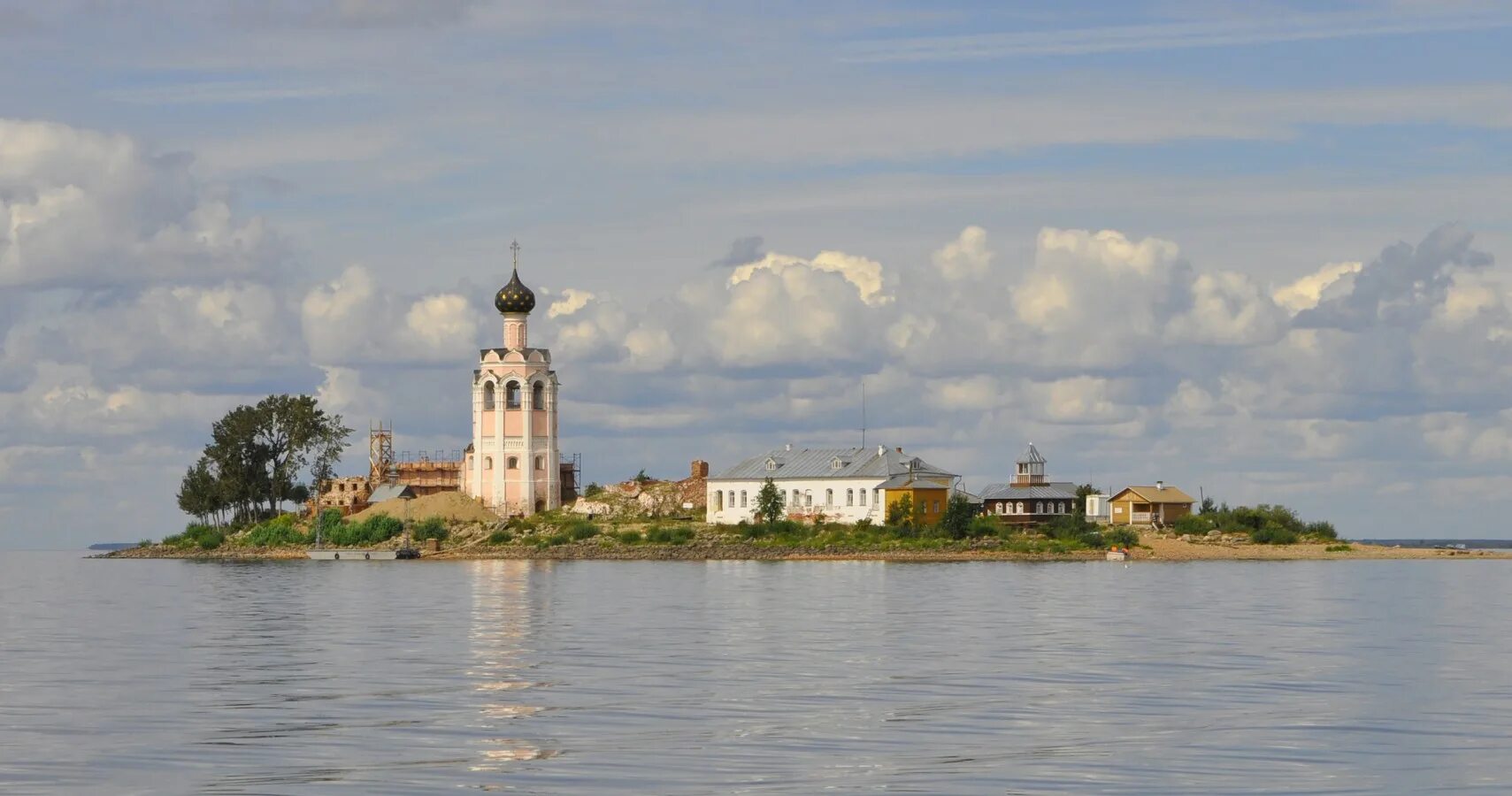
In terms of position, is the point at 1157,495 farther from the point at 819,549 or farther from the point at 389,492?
the point at 389,492

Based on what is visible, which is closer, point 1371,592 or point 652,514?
point 1371,592

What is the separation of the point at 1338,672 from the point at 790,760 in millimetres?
15935

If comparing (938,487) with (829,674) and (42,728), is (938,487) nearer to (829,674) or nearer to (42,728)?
(829,674)

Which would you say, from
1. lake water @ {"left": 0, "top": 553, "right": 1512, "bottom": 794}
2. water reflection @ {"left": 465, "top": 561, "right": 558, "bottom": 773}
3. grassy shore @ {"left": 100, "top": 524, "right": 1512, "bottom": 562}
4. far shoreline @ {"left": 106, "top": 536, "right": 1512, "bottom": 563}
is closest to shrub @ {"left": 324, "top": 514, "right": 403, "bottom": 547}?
grassy shore @ {"left": 100, "top": 524, "right": 1512, "bottom": 562}

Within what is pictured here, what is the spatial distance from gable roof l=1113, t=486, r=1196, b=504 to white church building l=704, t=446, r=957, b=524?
475 inches

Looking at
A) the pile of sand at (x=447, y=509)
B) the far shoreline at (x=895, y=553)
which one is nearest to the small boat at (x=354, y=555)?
the far shoreline at (x=895, y=553)

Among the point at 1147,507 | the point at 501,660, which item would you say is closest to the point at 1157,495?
the point at 1147,507

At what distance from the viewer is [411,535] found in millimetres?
113688

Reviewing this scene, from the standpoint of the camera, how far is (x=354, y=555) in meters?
113

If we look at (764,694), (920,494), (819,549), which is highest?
(920,494)

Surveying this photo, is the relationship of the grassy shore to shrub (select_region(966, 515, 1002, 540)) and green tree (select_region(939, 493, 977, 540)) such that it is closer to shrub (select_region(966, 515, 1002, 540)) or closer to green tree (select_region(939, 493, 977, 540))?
shrub (select_region(966, 515, 1002, 540))

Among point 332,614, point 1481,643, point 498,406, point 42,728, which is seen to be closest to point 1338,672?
point 1481,643

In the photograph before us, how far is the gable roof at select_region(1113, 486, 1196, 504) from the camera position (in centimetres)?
11375

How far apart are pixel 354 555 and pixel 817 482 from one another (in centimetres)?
2781
